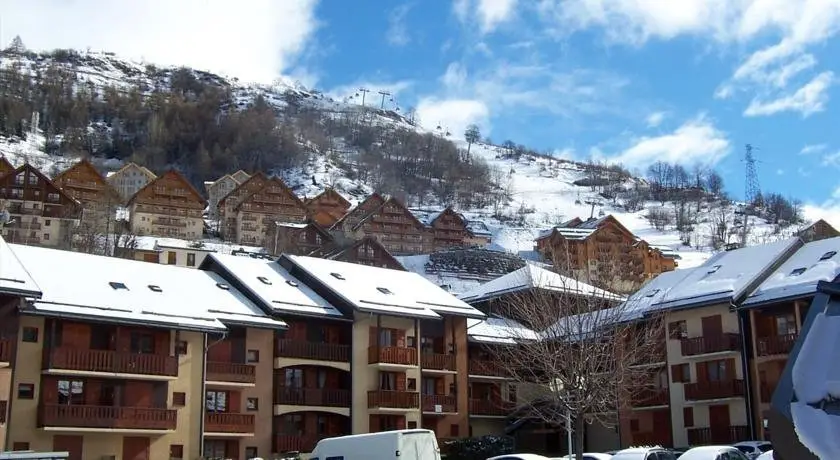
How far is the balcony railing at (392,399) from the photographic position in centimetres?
4741

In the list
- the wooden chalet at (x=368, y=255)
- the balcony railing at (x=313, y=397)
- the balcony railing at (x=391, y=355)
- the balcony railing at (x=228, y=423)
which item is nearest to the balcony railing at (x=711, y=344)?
the balcony railing at (x=391, y=355)

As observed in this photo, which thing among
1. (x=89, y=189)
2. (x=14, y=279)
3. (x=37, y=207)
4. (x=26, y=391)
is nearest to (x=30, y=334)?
(x=26, y=391)

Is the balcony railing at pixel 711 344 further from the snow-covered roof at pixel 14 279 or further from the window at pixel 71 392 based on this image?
the snow-covered roof at pixel 14 279

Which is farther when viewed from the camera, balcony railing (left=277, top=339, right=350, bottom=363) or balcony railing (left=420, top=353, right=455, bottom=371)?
balcony railing (left=420, top=353, right=455, bottom=371)

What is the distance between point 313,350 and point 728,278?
21624 millimetres

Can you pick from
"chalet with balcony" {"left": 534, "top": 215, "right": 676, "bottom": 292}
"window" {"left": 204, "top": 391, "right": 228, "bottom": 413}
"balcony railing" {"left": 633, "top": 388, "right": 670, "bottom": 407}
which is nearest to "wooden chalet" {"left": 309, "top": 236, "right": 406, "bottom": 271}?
"chalet with balcony" {"left": 534, "top": 215, "right": 676, "bottom": 292}

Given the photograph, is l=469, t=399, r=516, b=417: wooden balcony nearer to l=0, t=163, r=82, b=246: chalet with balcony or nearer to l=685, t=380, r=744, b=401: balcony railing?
l=685, t=380, r=744, b=401: balcony railing

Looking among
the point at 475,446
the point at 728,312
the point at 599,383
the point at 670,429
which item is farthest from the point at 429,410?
the point at 599,383

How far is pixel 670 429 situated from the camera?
5025 cm

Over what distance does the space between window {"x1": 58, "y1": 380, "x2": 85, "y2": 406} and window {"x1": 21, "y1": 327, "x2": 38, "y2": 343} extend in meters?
2.00

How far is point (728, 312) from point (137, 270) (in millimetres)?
29023

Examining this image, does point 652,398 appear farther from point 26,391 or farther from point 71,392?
point 26,391

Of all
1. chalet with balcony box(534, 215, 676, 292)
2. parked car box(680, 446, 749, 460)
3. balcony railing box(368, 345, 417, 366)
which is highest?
chalet with balcony box(534, 215, 676, 292)

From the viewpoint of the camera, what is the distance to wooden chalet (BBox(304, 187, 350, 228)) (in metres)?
152
